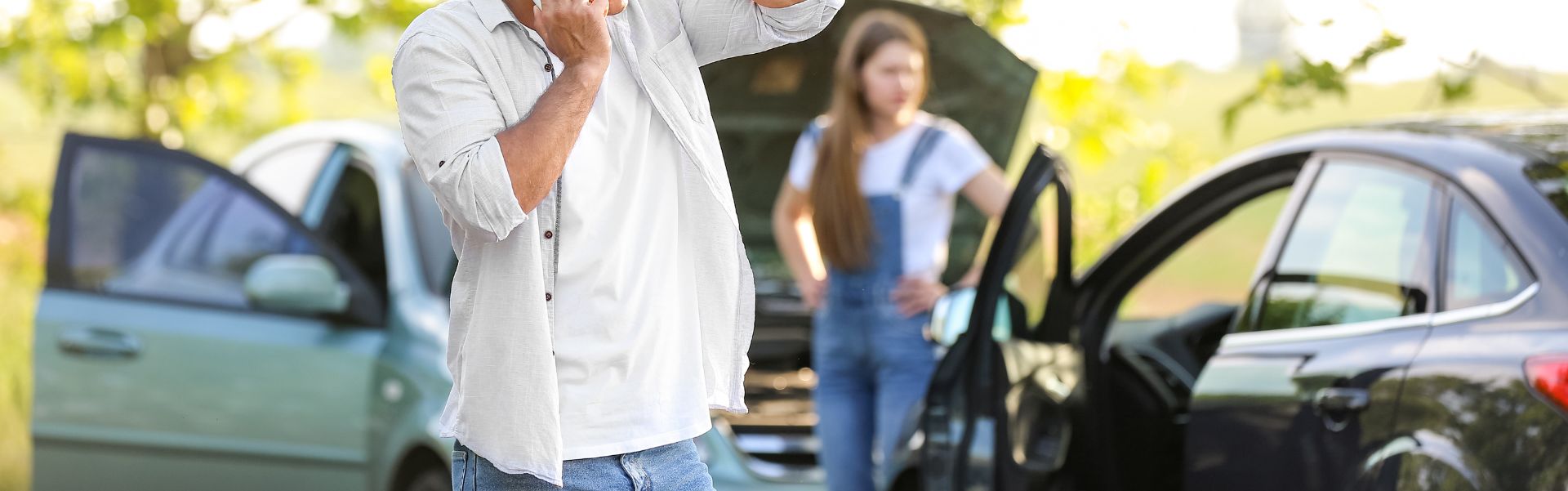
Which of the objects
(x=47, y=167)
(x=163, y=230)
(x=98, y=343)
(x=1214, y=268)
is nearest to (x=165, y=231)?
(x=163, y=230)

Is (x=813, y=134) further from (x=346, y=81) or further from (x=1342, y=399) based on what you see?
(x=346, y=81)

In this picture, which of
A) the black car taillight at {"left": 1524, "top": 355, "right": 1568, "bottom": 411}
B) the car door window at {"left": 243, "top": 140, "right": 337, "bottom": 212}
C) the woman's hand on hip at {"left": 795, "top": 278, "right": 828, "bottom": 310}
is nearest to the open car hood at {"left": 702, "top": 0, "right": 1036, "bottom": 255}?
the woman's hand on hip at {"left": 795, "top": 278, "right": 828, "bottom": 310}

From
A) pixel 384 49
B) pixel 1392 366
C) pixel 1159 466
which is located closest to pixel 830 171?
pixel 1159 466

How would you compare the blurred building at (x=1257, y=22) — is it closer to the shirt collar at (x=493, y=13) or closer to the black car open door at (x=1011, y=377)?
the black car open door at (x=1011, y=377)

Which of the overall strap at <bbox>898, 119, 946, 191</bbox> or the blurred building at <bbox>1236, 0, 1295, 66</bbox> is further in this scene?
the blurred building at <bbox>1236, 0, 1295, 66</bbox>

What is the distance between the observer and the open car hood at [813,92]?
170 inches

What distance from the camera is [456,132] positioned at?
198 cm

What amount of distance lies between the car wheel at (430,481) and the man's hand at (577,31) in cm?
244

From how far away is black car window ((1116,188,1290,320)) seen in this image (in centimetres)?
1517

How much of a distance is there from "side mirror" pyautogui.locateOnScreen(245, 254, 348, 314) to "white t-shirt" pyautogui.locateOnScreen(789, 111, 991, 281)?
1.46 meters

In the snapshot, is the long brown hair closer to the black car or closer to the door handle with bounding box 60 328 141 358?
the black car

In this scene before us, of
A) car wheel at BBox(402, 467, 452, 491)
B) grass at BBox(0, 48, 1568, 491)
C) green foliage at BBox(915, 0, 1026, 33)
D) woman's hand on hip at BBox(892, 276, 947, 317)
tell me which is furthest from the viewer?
grass at BBox(0, 48, 1568, 491)

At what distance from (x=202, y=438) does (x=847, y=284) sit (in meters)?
1.81

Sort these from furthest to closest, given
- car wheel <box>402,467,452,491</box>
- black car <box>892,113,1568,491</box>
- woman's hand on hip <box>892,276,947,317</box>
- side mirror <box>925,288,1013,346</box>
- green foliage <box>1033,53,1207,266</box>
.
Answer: green foliage <box>1033,53,1207,266</box>, car wheel <box>402,467,452,491</box>, woman's hand on hip <box>892,276,947,317</box>, side mirror <box>925,288,1013,346</box>, black car <box>892,113,1568,491</box>
